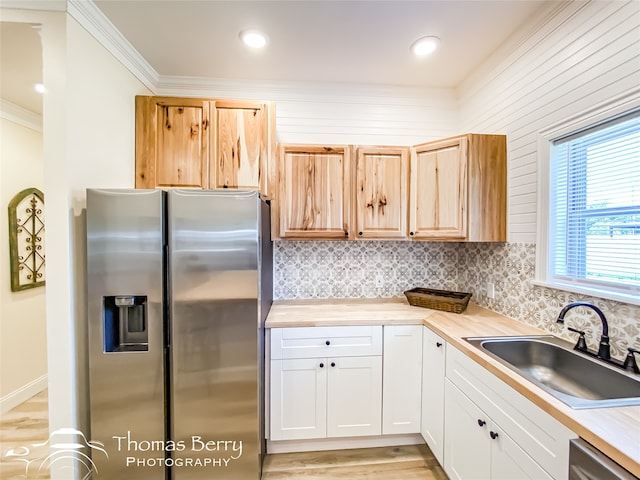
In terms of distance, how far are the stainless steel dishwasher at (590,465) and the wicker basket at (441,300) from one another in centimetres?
118

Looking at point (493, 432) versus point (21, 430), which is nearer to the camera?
point (493, 432)

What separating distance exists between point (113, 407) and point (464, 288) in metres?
2.66

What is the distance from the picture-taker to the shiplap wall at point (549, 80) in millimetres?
1195

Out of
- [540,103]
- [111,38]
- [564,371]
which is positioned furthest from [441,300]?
[111,38]

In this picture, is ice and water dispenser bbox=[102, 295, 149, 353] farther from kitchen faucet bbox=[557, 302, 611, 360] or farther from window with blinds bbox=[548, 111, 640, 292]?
window with blinds bbox=[548, 111, 640, 292]

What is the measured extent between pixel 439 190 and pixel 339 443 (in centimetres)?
199

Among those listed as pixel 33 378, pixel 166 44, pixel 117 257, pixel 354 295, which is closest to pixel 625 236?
pixel 354 295

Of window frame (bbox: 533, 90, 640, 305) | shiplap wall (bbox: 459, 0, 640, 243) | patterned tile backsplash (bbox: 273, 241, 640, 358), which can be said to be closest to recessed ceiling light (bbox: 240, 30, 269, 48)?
patterned tile backsplash (bbox: 273, 241, 640, 358)

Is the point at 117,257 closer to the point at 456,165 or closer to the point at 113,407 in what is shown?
the point at 113,407

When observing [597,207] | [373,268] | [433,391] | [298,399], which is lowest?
[298,399]

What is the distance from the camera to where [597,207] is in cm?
135

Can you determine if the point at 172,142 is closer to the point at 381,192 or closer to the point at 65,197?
the point at 65,197

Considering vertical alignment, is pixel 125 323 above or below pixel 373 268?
below

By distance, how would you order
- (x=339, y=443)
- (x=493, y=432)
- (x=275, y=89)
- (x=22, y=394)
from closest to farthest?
1. (x=493, y=432)
2. (x=339, y=443)
3. (x=275, y=89)
4. (x=22, y=394)
